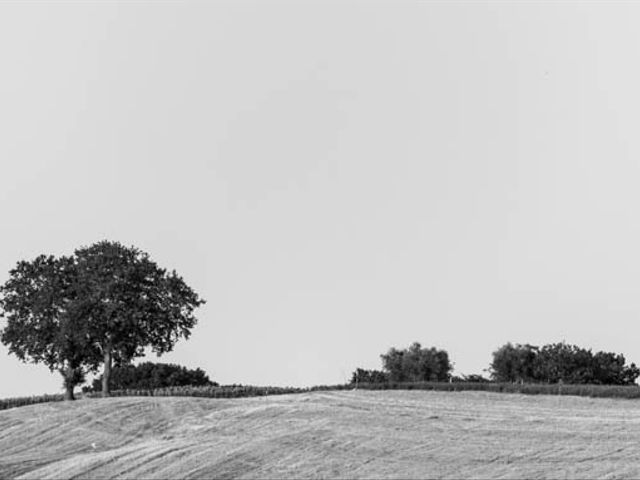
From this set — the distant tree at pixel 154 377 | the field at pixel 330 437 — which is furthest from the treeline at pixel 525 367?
the field at pixel 330 437

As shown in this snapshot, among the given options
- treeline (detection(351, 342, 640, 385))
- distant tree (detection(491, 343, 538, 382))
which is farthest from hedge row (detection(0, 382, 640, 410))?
distant tree (detection(491, 343, 538, 382))

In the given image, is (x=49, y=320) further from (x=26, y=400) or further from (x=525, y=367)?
(x=525, y=367)

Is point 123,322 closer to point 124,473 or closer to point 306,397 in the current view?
point 306,397

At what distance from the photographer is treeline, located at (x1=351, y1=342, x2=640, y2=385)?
295 ft

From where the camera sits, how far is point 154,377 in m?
98.6

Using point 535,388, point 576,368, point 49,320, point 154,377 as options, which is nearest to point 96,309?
point 49,320

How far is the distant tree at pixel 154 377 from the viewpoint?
98250mm

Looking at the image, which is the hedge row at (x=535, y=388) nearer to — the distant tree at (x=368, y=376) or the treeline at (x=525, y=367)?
the treeline at (x=525, y=367)

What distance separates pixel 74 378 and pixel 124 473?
34152 millimetres

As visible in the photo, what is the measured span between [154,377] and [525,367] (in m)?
29.4

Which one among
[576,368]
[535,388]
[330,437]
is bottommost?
→ [330,437]

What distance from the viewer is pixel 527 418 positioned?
199ft

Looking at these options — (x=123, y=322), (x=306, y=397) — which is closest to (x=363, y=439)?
(x=306, y=397)

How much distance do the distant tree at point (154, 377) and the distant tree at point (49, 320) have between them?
51.0 feet
